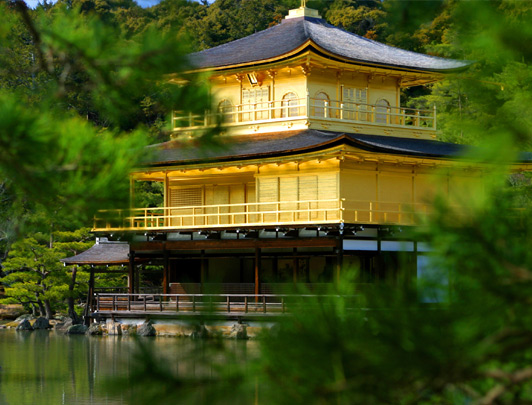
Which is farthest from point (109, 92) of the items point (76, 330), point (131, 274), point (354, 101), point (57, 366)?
point (76, 330)

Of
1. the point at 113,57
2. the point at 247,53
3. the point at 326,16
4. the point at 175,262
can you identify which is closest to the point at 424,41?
the point at 326,16

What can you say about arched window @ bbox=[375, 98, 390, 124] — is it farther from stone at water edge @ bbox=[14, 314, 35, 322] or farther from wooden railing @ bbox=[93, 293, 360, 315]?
stone at water edge @ bbox=[14, 314, 35, 322]

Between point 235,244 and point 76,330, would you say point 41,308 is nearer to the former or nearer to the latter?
point 76,330

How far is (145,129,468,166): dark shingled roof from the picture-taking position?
2253cm

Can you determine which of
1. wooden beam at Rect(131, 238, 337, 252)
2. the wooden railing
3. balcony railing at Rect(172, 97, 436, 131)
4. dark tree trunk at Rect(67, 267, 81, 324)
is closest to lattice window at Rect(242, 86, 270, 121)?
balcony railing at Rect(172, 97, 436, 131)

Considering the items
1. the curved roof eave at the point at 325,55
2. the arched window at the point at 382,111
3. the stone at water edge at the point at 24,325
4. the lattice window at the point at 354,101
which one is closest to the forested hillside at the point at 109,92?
the curved roof eave at the point at 325,55

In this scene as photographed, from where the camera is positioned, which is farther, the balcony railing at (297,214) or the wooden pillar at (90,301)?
the wooden pillar at (90,301)

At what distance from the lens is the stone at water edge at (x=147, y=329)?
74.3 ft

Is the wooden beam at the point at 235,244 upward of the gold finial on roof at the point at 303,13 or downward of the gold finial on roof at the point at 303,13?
downward

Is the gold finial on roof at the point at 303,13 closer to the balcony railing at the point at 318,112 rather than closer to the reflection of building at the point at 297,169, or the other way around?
the reflection of building at the point at 297,169

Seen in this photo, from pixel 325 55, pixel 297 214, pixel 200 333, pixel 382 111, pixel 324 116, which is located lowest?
pixel 200 333

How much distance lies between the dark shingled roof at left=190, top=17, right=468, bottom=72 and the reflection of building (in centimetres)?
9

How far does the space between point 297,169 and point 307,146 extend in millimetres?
1629

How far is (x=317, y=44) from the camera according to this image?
2478cm
